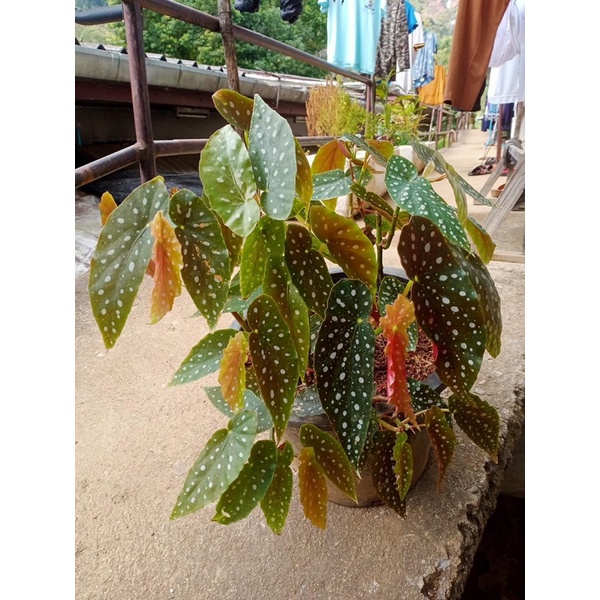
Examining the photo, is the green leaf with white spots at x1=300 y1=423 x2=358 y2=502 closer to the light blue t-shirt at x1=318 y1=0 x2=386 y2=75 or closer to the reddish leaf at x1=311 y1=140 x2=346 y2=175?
the reddish leaf at x1=311 y1=140 x2=346 y2=175

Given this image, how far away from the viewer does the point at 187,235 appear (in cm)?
40

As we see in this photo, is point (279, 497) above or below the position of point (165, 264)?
below

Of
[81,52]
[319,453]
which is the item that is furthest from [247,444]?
[81,52]

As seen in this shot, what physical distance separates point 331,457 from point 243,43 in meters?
10.1

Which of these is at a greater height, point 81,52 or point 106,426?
point 81,52

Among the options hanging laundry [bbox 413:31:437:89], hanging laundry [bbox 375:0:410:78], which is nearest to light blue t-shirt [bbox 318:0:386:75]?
hanging laundry [bbox 375:0:410:78]

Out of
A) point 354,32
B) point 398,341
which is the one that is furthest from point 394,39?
point 398,341

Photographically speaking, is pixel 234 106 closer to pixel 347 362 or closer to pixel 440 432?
pixel 347 362

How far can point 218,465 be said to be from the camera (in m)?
0.46

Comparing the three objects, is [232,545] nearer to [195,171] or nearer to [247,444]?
[247,444]

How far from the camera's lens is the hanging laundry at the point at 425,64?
662cm

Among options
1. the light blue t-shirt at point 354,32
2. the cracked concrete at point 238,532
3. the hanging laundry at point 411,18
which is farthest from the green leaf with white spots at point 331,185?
the hanging laundry at point 411,18

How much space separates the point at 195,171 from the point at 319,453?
3.75 meters

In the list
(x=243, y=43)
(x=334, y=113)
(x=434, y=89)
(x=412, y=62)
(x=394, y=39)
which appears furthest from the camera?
(x=243, y=43)
